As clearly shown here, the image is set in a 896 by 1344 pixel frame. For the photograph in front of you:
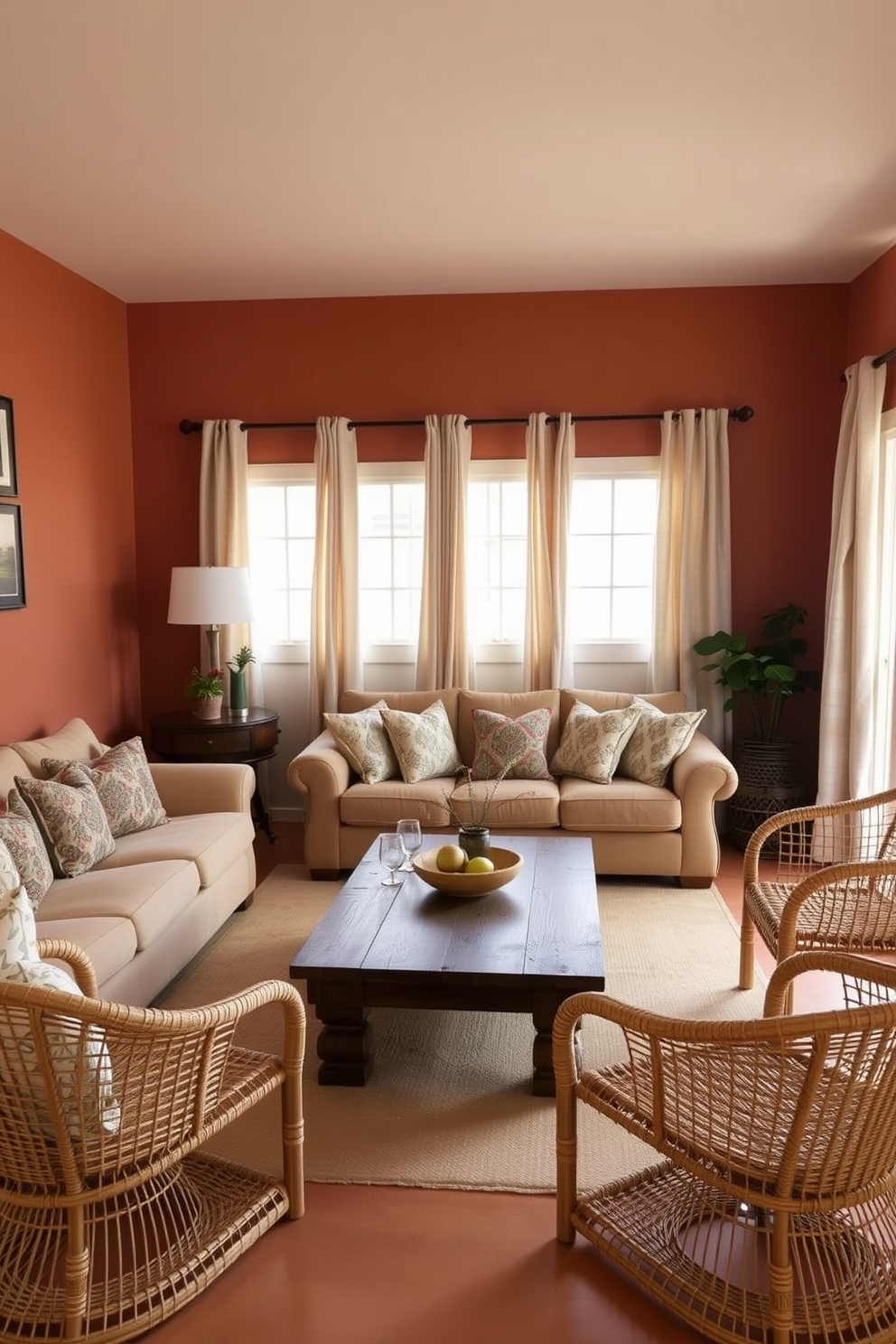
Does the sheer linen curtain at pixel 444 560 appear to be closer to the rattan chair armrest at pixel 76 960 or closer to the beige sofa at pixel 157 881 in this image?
the beige sofa at pixel 157 881

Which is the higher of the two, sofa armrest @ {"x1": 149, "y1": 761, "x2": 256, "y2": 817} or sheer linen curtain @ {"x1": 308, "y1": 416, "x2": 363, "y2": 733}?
sheer linen curtain @ {"x1": 308, "y1": 416, "x2": 363, "y2": 733}

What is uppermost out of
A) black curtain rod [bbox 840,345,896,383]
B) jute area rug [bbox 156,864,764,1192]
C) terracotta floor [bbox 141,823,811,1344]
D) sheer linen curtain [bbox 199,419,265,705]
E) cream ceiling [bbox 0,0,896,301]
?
cream ceiling [bbox 0,0,896,301]

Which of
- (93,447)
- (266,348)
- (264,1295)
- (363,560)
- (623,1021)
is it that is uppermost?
(266,348)

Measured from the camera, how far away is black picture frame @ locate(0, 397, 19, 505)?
4500 mm

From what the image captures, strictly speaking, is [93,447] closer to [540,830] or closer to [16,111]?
[16,111]

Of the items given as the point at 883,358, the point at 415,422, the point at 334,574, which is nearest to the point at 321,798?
the point at 334,574

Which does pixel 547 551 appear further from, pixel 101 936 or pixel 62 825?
pixel 101 936

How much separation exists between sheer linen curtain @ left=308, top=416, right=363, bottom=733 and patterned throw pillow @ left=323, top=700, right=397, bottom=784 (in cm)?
69

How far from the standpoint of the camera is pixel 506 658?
233 inches

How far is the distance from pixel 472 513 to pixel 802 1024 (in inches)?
174

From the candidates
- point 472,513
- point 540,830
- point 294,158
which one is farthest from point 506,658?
point 294,158

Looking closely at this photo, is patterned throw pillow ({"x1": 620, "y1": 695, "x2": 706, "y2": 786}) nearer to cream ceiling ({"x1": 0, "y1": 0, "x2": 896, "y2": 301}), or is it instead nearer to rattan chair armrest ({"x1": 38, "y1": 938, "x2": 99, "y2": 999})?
cream ceiling ({"x1": 0, "y1": 0, "x2": 896, "y2": 301})

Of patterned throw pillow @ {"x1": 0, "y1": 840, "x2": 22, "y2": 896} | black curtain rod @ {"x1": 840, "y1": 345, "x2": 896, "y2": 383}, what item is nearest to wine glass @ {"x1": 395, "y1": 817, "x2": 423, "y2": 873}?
patterned throw pillow @ {"x1": 0, "y1": 840, "x2": 22, "y2": 896}

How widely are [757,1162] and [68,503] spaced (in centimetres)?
444
